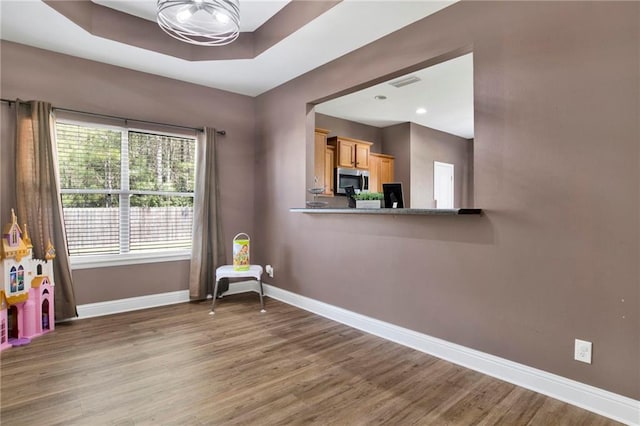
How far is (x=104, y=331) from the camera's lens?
325 cm

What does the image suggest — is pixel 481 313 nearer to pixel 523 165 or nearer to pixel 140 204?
pixel 523 165

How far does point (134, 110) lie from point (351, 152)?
335 centimetres

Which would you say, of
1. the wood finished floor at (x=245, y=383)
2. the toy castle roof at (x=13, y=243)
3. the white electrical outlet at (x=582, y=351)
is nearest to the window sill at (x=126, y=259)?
the toy castle roof at (x=13, y=243)

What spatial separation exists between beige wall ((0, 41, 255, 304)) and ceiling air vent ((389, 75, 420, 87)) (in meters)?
2.03

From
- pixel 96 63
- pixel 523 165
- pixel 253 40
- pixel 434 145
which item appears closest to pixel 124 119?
pixel 96 63

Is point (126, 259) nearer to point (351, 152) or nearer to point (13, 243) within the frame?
point (13, 243)

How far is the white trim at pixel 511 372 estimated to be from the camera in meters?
1.92

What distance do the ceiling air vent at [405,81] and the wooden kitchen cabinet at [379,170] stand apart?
2.05m

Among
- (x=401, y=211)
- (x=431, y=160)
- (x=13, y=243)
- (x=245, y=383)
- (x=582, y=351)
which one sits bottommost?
(x=245, y=383)

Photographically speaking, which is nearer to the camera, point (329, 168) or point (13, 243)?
point (13, 243)

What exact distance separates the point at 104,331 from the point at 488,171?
363 cm

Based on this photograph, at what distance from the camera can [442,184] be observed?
721 cm

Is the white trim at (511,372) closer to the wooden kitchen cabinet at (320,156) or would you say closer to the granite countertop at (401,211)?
the granite countertop at (401,211)

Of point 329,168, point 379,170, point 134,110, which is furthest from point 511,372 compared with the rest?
point 379,170
